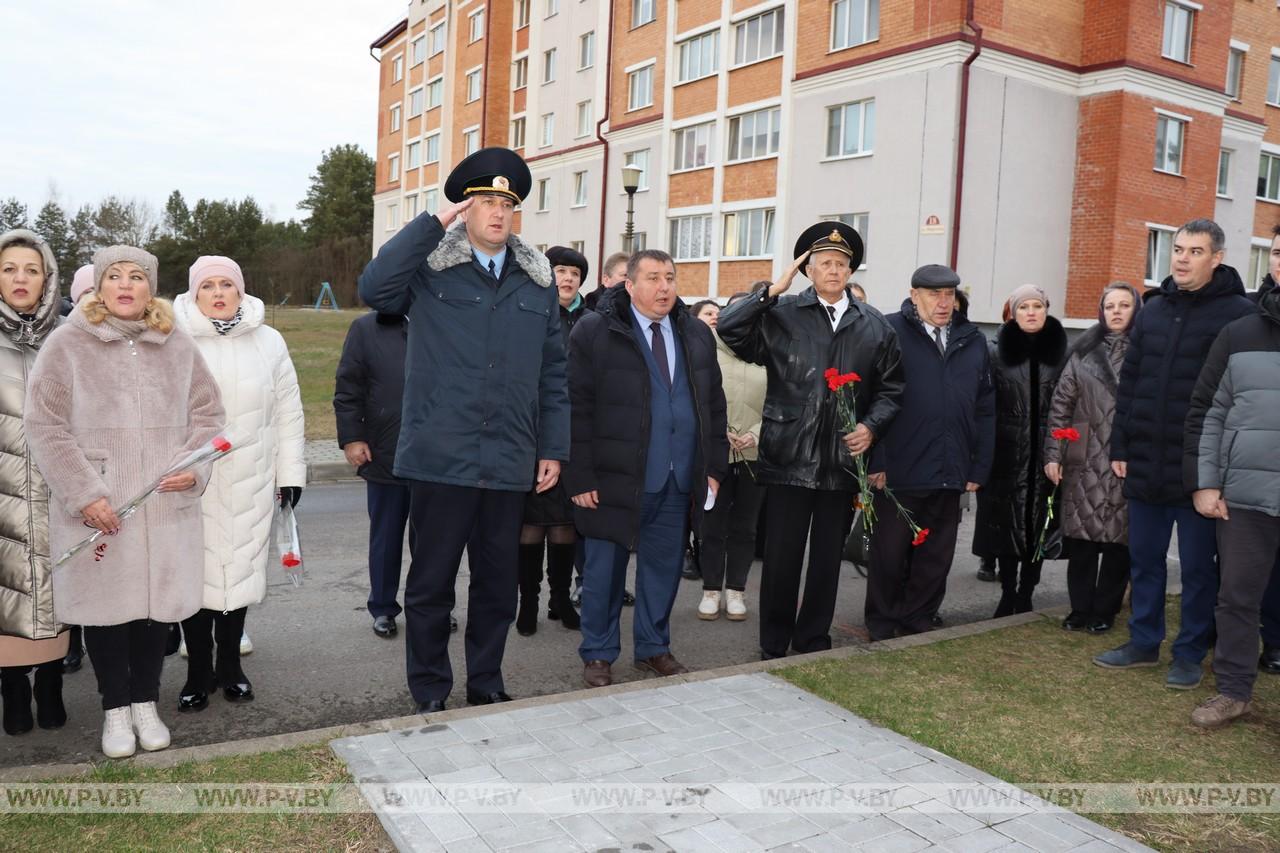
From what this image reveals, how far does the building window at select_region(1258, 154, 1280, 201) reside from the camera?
2933 centimetres

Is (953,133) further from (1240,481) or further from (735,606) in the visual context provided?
(1240,481)

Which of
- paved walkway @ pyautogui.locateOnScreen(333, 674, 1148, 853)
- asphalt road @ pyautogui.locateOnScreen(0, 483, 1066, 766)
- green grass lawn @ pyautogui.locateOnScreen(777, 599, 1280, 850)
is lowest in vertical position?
asphalt road @ pyautogui.locateOnScreen(0, 483, 1066, 766)

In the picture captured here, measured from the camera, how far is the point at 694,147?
1147 inches

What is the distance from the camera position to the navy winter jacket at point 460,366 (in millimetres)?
4441

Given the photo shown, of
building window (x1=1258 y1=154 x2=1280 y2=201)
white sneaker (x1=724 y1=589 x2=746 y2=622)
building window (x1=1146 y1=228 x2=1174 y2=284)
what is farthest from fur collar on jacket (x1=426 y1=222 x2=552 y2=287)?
building window (x1=1258 y1=154 x2=1280 y2=201)

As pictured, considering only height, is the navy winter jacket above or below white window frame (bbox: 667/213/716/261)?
below

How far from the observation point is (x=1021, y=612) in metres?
6.67

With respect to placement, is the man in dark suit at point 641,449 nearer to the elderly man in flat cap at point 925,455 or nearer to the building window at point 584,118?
the elderly man in flat cap at point 925,455

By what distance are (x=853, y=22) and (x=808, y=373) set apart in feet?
68.0

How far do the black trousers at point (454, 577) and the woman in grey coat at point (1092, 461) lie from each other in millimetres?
3493

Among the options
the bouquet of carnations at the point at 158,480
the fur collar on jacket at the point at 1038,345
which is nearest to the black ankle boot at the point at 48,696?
the bouquet of carnations at the point at 158,480

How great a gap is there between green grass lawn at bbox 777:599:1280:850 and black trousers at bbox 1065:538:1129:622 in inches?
15.2

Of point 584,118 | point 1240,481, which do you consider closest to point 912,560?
point 1240,481

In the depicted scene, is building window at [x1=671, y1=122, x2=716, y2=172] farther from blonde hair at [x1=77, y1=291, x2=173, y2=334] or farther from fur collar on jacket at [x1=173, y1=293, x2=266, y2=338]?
blonde hair at [x1=77, y1=291, x2=173, y2=334]
